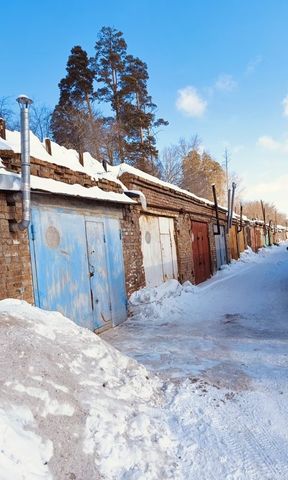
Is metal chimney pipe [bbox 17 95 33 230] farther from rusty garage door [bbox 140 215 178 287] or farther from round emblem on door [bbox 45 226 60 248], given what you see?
rusty garage door [bbox 140 215 178 287]

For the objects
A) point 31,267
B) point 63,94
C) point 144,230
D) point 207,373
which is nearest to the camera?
point 207,373

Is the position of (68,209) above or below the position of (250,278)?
above

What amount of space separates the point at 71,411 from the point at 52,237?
2945 mm

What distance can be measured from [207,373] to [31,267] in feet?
8.21

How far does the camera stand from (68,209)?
17.8ft

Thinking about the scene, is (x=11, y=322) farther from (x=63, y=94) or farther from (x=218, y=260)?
(x=63, y=94)

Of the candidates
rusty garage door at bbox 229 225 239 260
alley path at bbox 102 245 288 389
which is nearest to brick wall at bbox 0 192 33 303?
alley path at bbox 102 245 288 389

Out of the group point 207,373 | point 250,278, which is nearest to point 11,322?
point 207,373

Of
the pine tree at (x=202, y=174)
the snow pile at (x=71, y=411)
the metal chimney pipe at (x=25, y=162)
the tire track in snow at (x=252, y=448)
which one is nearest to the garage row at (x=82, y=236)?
the metal chimney pipe at (x=25, y=162)

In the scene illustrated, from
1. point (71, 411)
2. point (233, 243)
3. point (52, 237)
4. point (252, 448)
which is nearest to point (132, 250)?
point (52, 237)

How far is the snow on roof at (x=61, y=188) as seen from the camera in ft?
13.8

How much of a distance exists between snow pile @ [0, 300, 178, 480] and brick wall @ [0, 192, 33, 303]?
31.2 inches

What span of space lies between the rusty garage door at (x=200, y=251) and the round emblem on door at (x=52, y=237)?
293 inches

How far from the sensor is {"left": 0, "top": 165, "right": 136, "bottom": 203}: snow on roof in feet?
13.8
